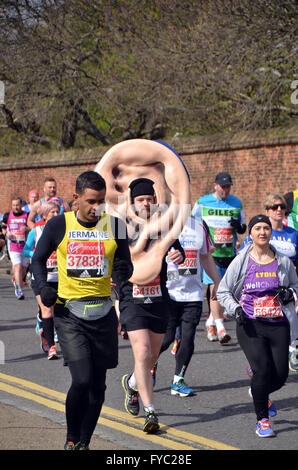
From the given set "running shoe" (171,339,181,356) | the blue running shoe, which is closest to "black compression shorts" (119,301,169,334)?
the blue running shoe

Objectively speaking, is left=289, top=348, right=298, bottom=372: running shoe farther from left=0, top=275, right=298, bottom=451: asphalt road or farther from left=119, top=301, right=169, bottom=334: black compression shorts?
left=119, top=301, right=169, bottom=334: black compression shorts

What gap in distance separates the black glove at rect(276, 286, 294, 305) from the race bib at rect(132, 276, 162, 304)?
880mm

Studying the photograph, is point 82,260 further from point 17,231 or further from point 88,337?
point 17,231

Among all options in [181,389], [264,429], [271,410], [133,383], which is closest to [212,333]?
[181,389]

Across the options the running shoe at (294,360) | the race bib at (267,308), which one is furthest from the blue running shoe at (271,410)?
the running shoe at (294,360)

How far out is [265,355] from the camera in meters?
5.72

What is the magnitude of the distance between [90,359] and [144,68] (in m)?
16.2

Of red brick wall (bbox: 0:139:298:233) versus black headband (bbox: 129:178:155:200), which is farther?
red brick wall (bbox: 0:139:298:233)

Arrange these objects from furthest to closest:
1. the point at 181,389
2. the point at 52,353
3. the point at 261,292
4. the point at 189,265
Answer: the point at 52,353 < the point at 189,265 < the point at 181,389 < the point at 261,292

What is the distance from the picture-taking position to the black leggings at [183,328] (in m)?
6.93

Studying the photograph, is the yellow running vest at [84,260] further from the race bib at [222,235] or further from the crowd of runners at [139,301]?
the race bib at [222,235]

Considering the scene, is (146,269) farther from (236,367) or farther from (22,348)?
(22,348)

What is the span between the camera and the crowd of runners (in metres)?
4.90

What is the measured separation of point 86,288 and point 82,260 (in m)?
0.17
